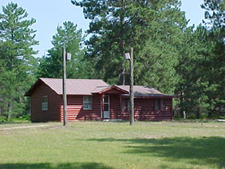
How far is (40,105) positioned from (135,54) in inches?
509

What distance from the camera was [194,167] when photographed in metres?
10.6

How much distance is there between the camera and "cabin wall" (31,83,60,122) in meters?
34.4

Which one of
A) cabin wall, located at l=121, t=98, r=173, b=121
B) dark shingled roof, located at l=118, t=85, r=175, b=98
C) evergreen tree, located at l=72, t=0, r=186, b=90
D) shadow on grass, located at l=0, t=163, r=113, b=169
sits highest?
evergreen tree, located at l=72, t=0, r=186, b=90

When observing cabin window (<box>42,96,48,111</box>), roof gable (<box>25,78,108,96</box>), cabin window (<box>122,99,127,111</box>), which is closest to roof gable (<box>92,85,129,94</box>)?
roof gable (<box>25,78,108,96</box>)

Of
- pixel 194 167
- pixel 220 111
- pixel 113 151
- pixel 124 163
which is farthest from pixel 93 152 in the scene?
pixel 220 111

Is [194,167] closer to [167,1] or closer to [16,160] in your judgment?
[16,160]

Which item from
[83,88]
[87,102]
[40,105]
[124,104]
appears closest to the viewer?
[87,102]

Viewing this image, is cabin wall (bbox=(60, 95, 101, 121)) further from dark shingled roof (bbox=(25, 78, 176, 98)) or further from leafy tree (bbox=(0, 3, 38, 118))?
leafy tree (bbox=(0, 3, 38, 118))

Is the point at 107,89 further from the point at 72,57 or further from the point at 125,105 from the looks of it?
the point at 72,57

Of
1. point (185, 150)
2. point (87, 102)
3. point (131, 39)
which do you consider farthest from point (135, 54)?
point (185, 150)

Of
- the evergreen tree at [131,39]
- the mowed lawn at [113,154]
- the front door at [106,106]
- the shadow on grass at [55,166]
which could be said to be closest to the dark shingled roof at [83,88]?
the front door at [106,106]

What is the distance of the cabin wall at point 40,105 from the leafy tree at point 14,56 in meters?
15.9

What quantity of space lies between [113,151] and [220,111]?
42.8 metres

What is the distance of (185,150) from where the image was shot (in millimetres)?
13641
